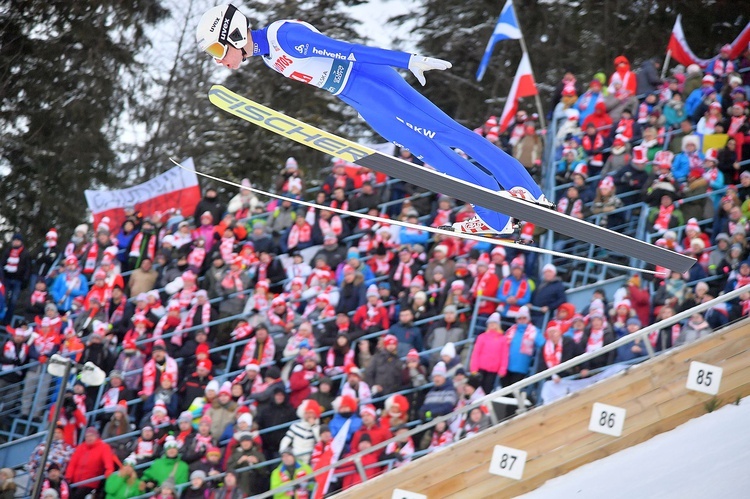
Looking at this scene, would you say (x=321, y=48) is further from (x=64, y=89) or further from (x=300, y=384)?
(x=64, y=89)

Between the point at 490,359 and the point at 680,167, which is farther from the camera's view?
the point at 680,167

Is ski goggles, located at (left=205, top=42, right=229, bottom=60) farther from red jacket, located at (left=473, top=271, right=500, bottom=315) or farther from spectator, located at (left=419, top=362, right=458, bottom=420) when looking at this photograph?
red jacket, located at (left=473, top=271, right=500, bottom=315)

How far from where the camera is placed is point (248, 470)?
797 centimetres

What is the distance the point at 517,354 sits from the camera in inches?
317

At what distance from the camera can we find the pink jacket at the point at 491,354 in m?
8.05

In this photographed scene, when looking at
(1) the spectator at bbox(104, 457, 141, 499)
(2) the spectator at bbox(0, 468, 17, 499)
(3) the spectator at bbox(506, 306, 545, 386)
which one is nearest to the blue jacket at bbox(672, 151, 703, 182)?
(3) the spectator at bbox(506, 306, 545, 386)

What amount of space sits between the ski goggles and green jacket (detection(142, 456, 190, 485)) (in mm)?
3557

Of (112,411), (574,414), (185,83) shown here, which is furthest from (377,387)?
(185,83)

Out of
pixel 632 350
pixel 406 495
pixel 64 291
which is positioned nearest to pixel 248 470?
pixel 406 495

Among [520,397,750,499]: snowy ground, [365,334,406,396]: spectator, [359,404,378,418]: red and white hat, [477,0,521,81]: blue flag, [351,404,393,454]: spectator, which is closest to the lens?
[520,397,750,499]: snowy ground

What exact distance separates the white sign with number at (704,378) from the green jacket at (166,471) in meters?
3.71

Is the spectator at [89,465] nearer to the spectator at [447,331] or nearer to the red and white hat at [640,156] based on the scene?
the spectator at [447,331]

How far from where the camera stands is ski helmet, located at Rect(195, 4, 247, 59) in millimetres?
5961

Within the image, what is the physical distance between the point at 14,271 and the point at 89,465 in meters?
3.13
